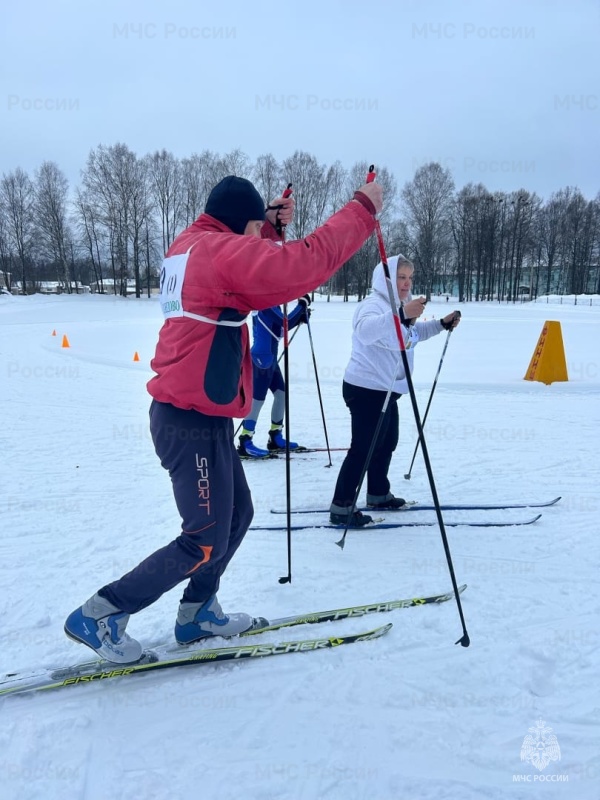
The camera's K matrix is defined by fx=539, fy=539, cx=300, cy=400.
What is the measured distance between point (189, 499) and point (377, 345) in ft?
6.35

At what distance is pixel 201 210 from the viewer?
146 ft

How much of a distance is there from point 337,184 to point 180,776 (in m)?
51.0

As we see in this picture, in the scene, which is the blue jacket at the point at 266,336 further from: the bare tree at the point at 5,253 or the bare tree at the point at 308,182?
the bare tree at the point at 5,253

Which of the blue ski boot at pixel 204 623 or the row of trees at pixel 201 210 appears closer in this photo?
the blue ski boot at pixel 204 623

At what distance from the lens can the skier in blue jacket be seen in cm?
538

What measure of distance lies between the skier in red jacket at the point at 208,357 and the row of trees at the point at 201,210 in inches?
1638

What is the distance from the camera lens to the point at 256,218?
7.13 feet

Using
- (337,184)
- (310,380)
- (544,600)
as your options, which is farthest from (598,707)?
(337,184)

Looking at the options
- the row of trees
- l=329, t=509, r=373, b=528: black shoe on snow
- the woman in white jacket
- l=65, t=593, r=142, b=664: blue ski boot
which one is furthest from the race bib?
the row of trees

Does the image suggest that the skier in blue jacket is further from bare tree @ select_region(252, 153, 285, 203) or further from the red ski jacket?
bare tree @ select_region(252, 153, 285, 203)

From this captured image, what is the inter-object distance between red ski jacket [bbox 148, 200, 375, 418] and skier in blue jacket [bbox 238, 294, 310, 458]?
125 inches

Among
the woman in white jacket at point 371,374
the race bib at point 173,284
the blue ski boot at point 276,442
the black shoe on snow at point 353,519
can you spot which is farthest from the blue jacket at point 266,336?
the race bib at point 173,284

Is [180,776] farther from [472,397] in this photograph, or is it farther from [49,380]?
[49,380]

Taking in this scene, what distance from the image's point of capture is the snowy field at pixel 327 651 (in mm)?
1786
